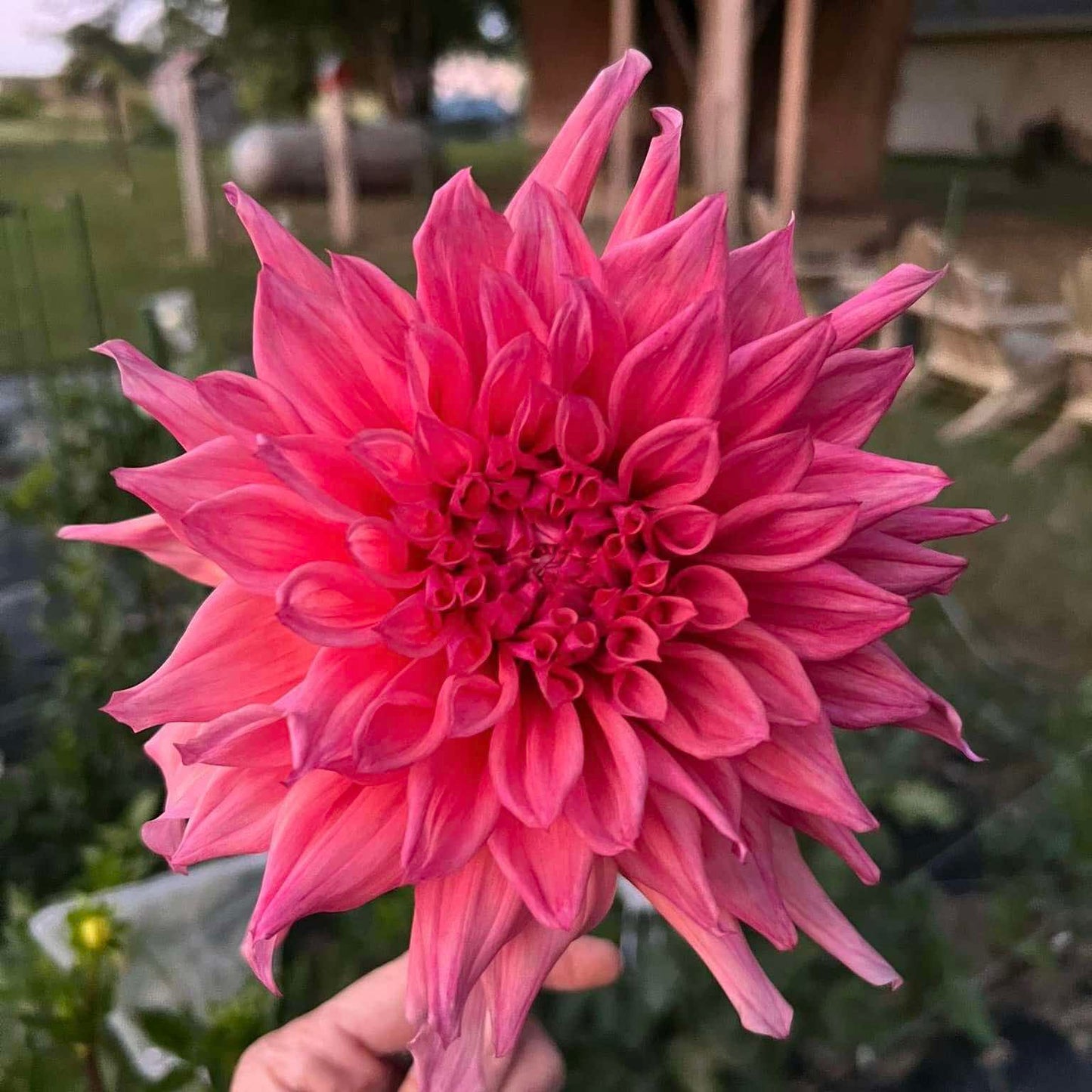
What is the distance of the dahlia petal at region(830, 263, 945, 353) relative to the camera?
1.21ft

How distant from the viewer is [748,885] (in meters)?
0.35

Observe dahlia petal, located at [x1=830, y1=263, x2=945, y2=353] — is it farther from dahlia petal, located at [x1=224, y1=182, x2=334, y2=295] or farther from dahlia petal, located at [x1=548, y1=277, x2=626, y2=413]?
dahlia petal, located at [x1=224, y1=182, x2=334, y2=295]

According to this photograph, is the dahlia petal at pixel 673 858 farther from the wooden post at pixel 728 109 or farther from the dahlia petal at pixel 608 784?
the wooden post at pixel 728 109

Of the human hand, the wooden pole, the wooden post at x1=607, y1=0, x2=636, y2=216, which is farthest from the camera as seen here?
the wooden pole

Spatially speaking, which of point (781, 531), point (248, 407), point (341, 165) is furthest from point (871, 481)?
point (341, 165)

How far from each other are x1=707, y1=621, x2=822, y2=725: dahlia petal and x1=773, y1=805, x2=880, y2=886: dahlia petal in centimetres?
6

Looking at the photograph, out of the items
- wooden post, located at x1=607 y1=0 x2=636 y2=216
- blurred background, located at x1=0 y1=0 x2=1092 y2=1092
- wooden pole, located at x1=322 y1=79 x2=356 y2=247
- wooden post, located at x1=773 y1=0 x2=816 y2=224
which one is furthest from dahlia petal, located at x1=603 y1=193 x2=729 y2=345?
wooden pole, located at x1=322 y1=79 x2=356 y2=247

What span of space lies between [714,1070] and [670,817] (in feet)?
2.05

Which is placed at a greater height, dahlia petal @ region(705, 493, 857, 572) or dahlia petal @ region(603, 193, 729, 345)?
dahlia petal @ region(603, 193, 729, 345)

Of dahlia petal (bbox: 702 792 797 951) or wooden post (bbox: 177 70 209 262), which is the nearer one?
dahlia petal (bbox: 702 792 797 951)

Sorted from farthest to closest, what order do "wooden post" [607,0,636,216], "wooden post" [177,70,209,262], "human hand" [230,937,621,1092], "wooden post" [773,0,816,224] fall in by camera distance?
"wooden post" [177,70,209,262] → "wooden post" [607,0,636,216] → "wooden post" [773,0,816,224] → "human hand" [230,937,621,1092]

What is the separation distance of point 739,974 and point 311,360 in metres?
0.30

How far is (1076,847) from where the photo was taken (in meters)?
0.99

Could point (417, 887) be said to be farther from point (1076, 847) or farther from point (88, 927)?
point (1076, 847)
